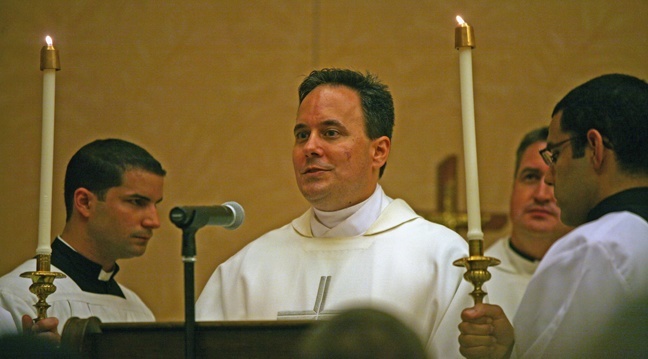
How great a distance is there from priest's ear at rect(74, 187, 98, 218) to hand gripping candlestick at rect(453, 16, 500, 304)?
2.32 metres

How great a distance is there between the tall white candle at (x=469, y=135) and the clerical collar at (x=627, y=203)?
1.36 feet

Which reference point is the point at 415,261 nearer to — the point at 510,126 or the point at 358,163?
the point at 358,163

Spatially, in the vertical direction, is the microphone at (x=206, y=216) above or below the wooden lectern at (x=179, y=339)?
above

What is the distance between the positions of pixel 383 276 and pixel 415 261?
151 mm

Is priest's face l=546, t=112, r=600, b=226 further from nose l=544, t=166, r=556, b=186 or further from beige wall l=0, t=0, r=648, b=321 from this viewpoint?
beige wall l=0, t=0, r=648, b=321

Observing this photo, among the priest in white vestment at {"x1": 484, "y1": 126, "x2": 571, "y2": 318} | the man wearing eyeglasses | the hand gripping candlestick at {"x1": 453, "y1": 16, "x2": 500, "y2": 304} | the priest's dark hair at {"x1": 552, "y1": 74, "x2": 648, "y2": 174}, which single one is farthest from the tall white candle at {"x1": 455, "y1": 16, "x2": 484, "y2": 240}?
the priest in white vestment at {"x1": 484, "y1": 126, "x2": 571, "y2": 318}

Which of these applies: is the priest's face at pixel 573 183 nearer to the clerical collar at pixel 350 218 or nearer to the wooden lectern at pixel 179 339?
the wooden lectern at pixel 179 339

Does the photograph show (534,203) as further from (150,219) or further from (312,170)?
(150,219)

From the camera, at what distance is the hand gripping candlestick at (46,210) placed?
4.15m

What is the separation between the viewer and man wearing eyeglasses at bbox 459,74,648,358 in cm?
360

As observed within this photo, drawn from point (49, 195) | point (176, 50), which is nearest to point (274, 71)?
point (176, 50)

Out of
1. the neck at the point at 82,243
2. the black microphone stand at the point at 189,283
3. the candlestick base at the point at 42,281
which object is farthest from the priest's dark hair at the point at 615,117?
the neck at the point at 82,243

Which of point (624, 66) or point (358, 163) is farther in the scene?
point (624, 66)

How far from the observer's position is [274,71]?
7.03 meters
